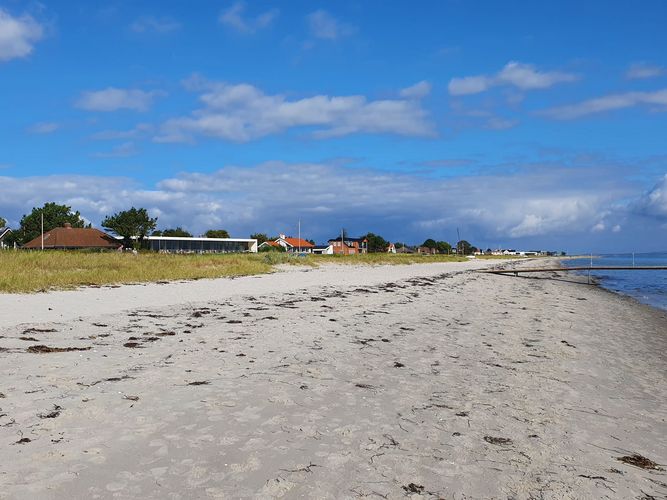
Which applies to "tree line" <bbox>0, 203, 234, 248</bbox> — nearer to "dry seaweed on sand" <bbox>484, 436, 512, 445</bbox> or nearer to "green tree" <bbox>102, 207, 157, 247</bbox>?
"green tree" <bbox>102, 207, 157, 247</bbox>

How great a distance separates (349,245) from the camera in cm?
16125

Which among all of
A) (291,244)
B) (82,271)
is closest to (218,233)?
(291,244)

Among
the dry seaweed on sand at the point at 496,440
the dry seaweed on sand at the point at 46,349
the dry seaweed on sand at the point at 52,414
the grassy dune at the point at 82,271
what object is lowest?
the dry seaweed on sand at the point at 496,440

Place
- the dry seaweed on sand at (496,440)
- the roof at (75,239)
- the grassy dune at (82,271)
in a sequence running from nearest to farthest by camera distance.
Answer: the dry seaweed on sand at (496,440) → the grassy dune at (82,271) → the roof at (75,239)

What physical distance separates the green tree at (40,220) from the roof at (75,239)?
1016 inches

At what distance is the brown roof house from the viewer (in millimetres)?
81375

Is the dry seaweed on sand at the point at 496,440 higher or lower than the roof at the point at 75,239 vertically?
lower

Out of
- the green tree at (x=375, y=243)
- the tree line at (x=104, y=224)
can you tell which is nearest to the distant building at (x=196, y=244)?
the tree line at (x=104, y=224)

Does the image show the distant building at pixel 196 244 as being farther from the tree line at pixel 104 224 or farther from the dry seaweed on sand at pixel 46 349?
the dry seaweed on sand at pixel 46 349

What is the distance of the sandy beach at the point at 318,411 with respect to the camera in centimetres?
402

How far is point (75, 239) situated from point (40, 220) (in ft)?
112

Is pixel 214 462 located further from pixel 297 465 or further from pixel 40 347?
pixel 40 347

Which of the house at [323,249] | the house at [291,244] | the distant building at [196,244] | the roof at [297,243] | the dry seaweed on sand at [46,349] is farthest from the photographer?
the house at [323,249]

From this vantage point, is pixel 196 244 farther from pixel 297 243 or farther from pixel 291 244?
pixel 297 243
